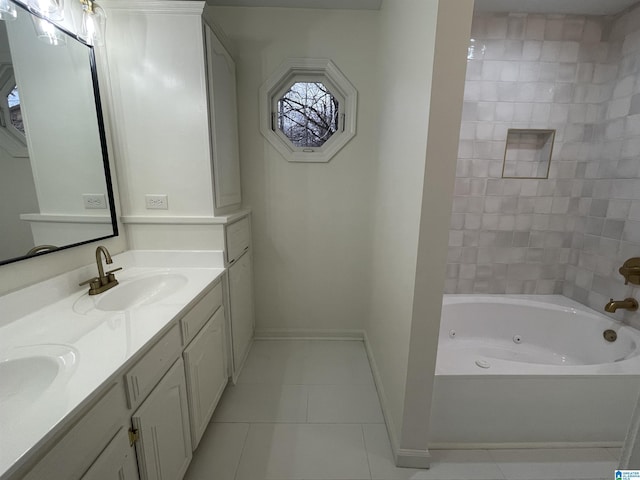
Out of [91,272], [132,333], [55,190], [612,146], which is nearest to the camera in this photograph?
[132,333]

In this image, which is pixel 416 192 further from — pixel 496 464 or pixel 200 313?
pixel 496 464

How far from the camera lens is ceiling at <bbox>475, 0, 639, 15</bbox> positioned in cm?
167

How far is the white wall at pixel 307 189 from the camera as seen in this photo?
188 centimetres

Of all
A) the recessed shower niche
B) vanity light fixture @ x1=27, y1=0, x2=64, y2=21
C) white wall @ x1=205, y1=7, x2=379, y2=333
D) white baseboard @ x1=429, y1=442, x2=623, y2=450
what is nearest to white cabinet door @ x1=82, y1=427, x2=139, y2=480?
white baseboard @ x1=429, y1=442, x2=623, y2=450

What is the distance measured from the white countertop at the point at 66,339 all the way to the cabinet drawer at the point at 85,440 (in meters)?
0.06

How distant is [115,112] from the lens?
1401 mm

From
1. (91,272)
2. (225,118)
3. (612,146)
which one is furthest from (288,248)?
(612,146)

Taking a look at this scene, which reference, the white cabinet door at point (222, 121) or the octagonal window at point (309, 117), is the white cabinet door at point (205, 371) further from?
the octagonal window at point (309, 117)

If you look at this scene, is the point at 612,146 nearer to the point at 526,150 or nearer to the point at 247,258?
the point at 526,150

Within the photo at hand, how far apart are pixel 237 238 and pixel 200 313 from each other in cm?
64

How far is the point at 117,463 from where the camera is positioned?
75cm

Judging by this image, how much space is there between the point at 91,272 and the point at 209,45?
1.31 metres

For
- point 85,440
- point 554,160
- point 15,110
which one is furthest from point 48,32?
point 554,160

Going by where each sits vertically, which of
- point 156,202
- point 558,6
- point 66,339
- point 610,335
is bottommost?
point 610,335
